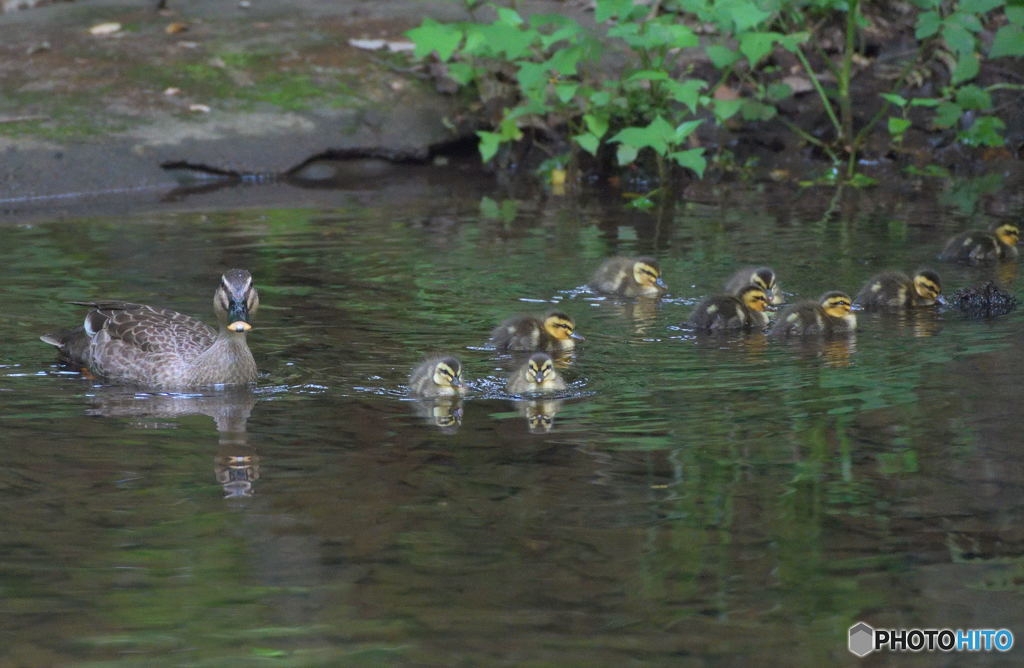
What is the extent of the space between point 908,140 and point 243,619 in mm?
9951

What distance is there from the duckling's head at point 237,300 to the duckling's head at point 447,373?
0.73m

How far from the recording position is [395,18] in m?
14.0

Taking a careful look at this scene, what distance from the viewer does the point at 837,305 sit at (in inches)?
281

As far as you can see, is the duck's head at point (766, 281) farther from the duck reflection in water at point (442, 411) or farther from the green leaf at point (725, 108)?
Answer: the green leaf at point (725, 108)

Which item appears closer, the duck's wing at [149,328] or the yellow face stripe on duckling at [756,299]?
the duck's wing at [149,328]

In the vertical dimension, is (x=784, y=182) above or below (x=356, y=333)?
above

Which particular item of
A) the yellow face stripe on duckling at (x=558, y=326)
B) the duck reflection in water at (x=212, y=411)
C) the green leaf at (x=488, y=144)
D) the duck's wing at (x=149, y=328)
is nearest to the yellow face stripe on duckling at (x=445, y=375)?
the duck reflection in water at (x=212, y=411)


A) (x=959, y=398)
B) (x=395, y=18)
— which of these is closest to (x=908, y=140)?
(x=395, y=18)

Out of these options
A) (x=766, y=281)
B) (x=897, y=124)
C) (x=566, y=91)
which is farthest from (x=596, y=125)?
(x=766, y=281)

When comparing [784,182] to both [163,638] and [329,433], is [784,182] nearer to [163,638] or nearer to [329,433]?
[329,433]

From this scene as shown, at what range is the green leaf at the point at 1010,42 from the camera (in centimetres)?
1113

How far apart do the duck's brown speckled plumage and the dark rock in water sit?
11.1ft

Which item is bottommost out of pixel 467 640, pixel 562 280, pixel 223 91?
pixel 467 640

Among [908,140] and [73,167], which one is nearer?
[73,167]
